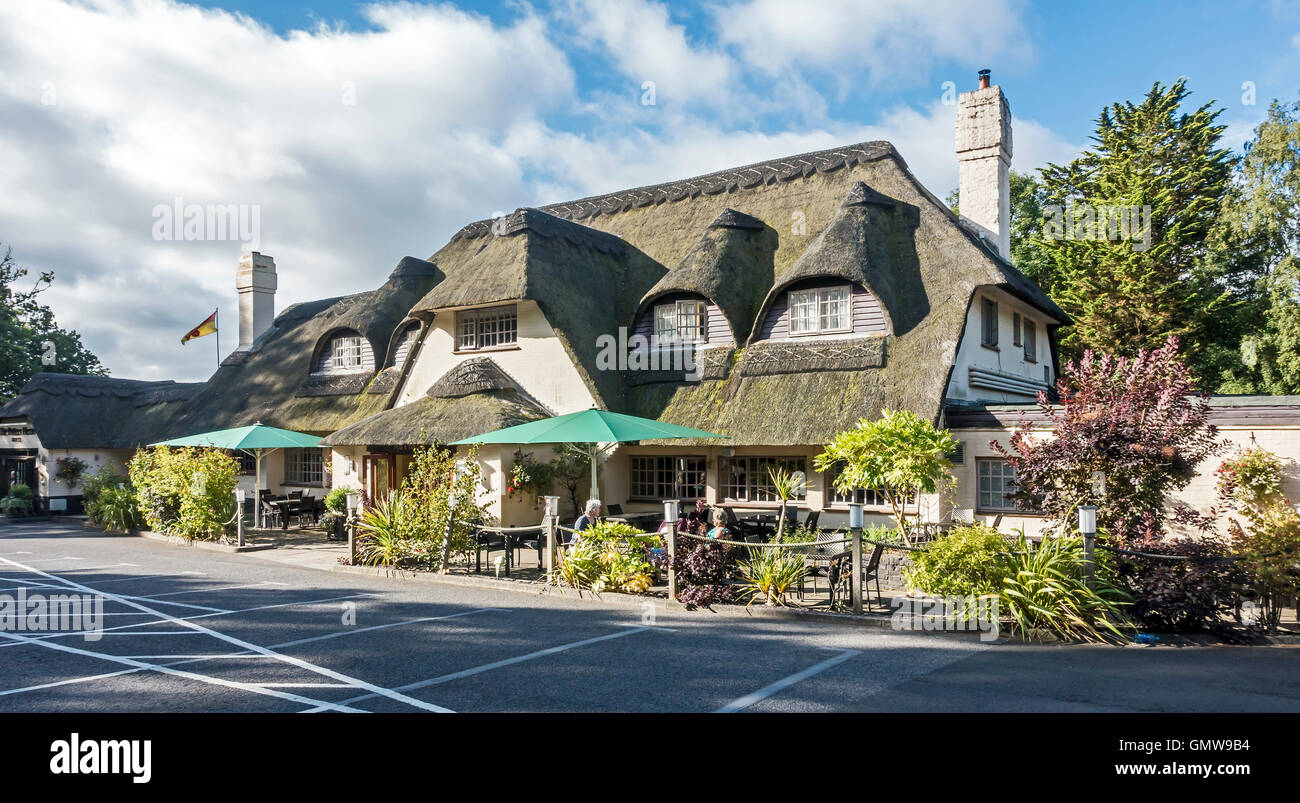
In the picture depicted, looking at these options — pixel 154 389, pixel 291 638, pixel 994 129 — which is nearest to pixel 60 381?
pixel 154 389

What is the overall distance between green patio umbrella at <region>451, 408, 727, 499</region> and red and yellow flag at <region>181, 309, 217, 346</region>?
2151 centimetres

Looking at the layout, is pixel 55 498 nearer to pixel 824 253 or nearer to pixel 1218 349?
pixel 824 253

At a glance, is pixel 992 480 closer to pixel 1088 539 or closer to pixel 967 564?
pixel 1088 539

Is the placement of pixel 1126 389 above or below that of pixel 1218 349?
below

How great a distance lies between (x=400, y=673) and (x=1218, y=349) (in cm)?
2711

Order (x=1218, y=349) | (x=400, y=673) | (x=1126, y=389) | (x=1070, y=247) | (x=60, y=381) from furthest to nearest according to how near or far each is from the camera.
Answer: (x=60, y=381), (x=1070, y=247), (x=1218, y=349), (x=1126, y=389), (x=400, y=673)

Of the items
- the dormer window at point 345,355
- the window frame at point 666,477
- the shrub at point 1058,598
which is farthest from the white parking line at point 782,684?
the dormer window at point 345,355

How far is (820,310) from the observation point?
17438 mm

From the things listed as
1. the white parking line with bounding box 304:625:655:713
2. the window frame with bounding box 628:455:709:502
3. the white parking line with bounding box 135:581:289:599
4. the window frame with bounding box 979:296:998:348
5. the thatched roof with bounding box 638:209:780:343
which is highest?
the thatched roof with bounding box 638:209:780:343

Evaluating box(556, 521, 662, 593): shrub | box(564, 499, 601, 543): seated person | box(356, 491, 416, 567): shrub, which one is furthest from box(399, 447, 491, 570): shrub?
box(556, 521, 662, 593): shrub

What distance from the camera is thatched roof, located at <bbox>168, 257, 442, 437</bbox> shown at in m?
23.8

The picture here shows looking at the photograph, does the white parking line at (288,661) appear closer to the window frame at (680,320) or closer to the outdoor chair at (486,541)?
the outdoor chair at (486,541)

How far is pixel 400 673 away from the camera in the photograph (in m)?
7.75

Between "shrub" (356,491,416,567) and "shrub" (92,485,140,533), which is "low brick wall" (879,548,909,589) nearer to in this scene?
"shrub" (356,491,416,567)
